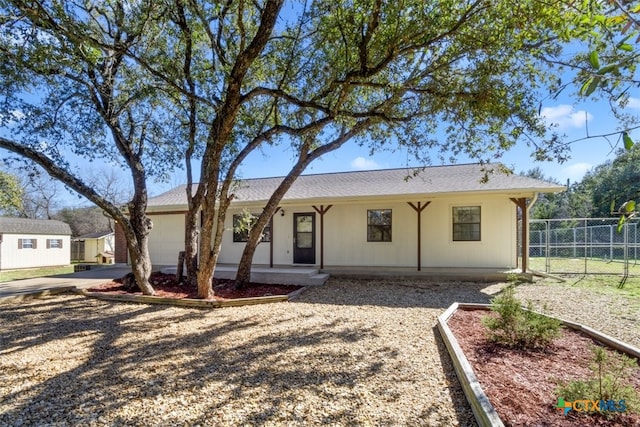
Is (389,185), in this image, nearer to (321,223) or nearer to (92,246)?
(321,223)

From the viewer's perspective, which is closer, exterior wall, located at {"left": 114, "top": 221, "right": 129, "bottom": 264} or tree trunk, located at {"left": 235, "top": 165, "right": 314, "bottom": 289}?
tree trunk, located at {"left": 235, "top": 165, "right": 314, "bottom": 289}

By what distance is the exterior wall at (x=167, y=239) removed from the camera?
13.5 metres

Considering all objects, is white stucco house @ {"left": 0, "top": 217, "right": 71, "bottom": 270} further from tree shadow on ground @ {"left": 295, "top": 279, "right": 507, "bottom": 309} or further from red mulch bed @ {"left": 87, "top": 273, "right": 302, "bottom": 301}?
tree shadow on ground @ {"left": 295, "top": 279, "right": 507, "bottom": 309}

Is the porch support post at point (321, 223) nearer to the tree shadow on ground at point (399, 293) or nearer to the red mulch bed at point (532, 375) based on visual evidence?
the tree shadow on ground at point (399, 293)

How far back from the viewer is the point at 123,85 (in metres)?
8.30

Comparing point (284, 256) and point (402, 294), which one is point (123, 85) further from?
point (402, 294)

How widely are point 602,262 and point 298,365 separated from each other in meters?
17.6

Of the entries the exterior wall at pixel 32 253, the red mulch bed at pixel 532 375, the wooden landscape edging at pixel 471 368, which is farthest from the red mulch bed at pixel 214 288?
the exterior wall at pixel 32 253

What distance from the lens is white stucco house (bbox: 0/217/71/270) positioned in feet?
68.2

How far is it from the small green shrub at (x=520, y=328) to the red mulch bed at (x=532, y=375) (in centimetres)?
13

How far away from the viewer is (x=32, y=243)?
73.5ft

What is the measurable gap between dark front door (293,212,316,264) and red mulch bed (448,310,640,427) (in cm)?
742

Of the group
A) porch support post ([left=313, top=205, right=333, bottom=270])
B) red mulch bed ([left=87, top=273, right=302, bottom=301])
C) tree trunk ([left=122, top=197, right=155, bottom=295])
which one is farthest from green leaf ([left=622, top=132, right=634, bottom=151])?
porch support post ([left=313, top=205, right=333, bottom=270])

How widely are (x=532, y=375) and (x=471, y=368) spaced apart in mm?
594
